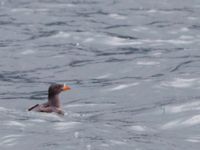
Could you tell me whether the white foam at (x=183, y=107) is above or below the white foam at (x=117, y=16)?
above

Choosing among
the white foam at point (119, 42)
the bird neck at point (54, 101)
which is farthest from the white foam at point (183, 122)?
the white foam at point (119, 42)

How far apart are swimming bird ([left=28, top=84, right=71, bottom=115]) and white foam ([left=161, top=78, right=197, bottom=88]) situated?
2.10 meters

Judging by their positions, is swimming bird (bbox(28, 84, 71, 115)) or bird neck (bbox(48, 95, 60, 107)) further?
bird neck (bbox(48, 95, 60, 107))

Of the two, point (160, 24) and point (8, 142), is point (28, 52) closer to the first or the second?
point (160, 24)

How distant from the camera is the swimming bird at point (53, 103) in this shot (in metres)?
17.9

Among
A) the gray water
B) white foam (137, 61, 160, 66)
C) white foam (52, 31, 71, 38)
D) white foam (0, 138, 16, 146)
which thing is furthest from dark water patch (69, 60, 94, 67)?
white foam (0, 138, 16, 146)

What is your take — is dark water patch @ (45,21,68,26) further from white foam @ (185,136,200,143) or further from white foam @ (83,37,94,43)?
white foam @ (185,136,200,143)

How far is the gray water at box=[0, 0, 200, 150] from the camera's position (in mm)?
15312

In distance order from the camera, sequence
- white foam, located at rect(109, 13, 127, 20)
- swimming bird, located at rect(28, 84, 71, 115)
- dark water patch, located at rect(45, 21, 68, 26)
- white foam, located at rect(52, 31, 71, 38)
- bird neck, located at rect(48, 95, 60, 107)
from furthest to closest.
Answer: white foam, located at rect(109, 13, 127, 20)
dark water patch, located at rect(45, 21, 68, 26)
white foam, located at rect(52, 31, 71, 38)
bird neck, located at rect(48, 95, 60, 107)
swimming bird, located at rect(28, 84, 71, 115)

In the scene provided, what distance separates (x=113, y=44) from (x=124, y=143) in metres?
11.2

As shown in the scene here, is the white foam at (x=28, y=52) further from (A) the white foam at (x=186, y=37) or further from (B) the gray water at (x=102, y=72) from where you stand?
(A) the white foam at (x=186, y=37)

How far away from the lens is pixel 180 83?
2044 centimetres

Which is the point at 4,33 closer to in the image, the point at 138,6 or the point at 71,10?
the point at 71,10

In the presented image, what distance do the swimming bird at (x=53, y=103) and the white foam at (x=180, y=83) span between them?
2.10 m
